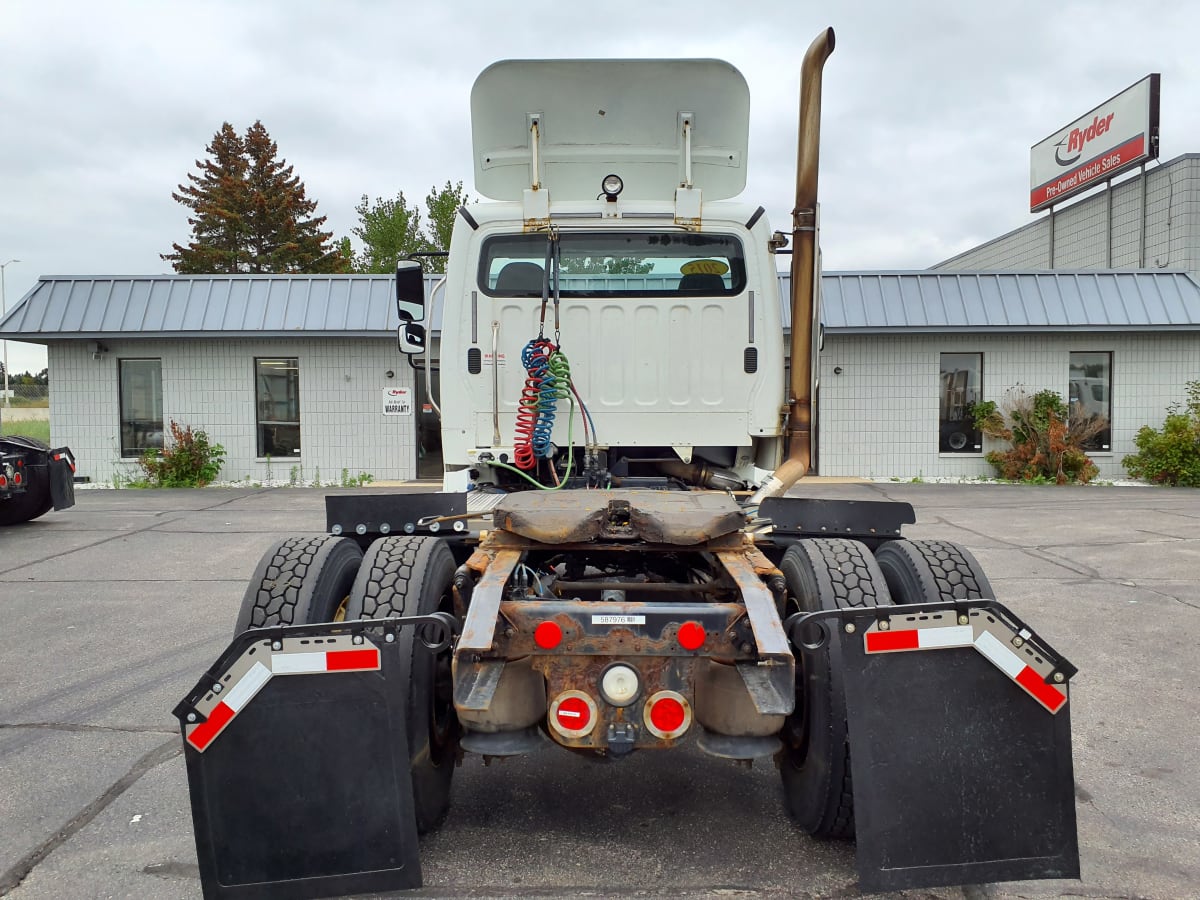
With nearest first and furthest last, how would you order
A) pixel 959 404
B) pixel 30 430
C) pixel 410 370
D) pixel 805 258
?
pixel 805 258
pixel 410 370
pixel 959 404
pixel 30 430

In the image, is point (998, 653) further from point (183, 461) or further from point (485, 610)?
point (183, 461)

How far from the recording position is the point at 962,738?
8.05 ft

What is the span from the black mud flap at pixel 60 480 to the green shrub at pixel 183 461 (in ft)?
14.1

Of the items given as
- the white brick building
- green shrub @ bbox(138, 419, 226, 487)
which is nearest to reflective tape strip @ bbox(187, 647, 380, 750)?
the white brick building

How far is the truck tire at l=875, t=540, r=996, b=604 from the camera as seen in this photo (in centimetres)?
319

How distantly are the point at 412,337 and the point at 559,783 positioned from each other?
7.92 ft

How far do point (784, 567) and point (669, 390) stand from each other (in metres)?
1.58

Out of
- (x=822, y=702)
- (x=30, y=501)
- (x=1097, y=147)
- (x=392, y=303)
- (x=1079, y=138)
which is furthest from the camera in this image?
(x=1079, y=138)

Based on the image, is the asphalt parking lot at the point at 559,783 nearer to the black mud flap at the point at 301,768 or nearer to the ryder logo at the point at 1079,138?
the black mud flap at the point at 301,768

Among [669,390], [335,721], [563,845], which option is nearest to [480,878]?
[563,845]

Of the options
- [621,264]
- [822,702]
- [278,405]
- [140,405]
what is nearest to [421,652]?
[822,702]

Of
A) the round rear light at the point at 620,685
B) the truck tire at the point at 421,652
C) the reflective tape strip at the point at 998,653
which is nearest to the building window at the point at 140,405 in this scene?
the truck tire at the point at 421,652

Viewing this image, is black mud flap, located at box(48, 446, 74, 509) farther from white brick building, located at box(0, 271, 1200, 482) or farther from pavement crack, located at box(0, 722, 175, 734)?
pavement crack, located at box(0, 722, 175, 734)

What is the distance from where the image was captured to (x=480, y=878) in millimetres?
2844
